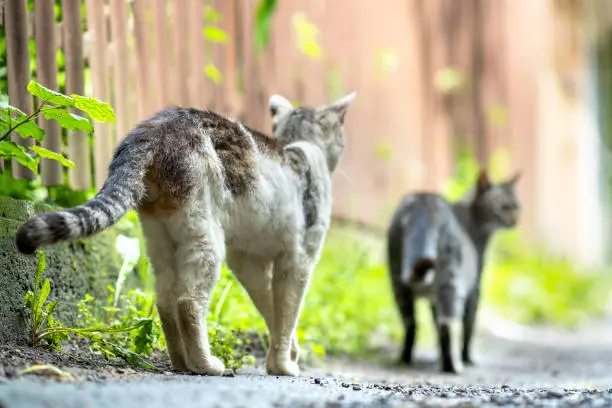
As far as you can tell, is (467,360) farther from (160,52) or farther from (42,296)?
(42,296)

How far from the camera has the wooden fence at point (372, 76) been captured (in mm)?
3756

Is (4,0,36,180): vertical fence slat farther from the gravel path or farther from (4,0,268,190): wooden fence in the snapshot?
the gravel path

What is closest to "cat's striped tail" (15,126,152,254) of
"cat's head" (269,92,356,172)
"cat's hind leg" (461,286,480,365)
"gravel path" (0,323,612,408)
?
"gravel path" (0,323,612,408)

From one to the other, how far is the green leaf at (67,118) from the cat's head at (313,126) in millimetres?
1110

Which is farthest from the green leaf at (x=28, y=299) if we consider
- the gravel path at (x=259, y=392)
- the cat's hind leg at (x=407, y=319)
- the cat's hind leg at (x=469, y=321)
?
the cat's hind leg at (x=469, y=321)

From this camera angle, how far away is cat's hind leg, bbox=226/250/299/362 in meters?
3.46

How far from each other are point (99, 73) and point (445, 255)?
2.31 m

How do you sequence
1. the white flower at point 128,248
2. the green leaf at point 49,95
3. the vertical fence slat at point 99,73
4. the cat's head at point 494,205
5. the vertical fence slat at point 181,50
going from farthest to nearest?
the cat's head at point 494,205, the vertical fence slat at point 181,50, the vertical fence slat at point 99,73, the white flower at point 128,248, the green leaf at point 49,95

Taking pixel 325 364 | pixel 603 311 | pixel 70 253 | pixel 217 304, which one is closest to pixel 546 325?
pixel 603 311

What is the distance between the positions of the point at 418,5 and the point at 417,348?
15.1 feet

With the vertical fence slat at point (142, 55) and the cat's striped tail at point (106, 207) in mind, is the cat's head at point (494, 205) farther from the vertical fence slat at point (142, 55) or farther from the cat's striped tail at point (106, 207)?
the cat's striped tail at point (106, 207)

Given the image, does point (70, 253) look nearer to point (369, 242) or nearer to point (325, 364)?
point (325, 364)

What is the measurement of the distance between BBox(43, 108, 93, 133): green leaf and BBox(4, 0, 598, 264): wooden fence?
42 centimetres

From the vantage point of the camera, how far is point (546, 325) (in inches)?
369
